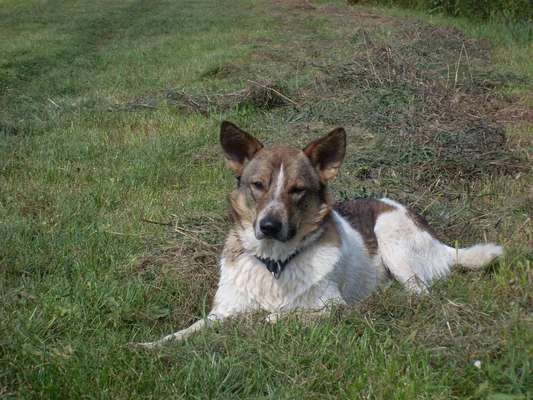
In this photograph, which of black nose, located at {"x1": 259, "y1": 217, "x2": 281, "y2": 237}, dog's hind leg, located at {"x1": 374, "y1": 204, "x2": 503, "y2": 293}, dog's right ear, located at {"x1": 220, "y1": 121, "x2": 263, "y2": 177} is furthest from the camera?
dog's hind leg, located at {"x1": 374, "y1": 204, "x2": 503, "y2": 293}

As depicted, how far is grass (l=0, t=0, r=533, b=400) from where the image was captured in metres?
3.42

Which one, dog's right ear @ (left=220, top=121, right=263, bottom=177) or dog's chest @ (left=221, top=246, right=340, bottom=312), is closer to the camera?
dog's chest @ (left=221, top=246, right=340, bottom=312)

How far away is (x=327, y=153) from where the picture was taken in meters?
4.83

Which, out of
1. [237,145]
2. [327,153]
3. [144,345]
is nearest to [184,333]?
[144,345]

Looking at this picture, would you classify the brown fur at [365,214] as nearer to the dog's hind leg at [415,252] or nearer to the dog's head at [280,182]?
the dog's hind leg at [415,252]

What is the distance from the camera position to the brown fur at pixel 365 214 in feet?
17.9

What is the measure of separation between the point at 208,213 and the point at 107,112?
14.9ft

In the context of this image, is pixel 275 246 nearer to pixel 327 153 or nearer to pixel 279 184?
pixel 279 184

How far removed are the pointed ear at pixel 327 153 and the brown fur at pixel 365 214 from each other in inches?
31.4

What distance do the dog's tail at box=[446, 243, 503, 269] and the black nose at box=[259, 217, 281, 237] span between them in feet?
5.45

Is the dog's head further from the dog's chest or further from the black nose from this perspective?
the dog's chest

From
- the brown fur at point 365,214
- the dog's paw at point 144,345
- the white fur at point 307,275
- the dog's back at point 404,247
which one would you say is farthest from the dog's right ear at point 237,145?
the dog's paw at point 144,345

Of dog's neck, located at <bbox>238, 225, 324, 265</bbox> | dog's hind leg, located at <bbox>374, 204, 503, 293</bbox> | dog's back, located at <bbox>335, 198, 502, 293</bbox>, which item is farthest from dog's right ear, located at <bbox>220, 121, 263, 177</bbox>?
dog's hind leg, located at <bbox>374, 204, 503, 293</bbox>

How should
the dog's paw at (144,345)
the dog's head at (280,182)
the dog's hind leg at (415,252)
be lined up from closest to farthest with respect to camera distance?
the dog's paw at (144,345) → the dog's head at (280,182) → the dog's hind leg at (415,252)
